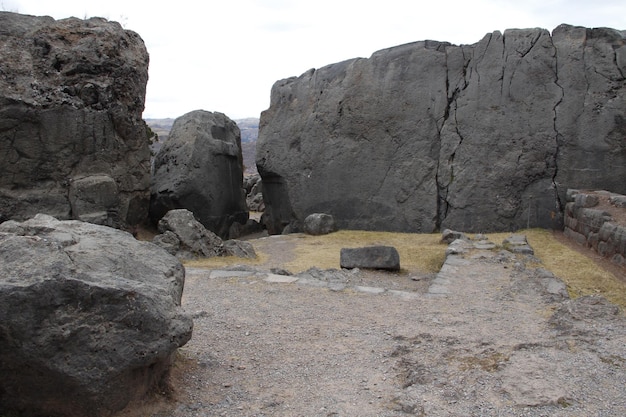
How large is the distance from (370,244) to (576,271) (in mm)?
3946

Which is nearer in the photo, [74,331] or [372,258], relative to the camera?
[74,331]

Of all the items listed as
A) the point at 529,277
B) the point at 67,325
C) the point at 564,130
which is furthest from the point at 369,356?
the point at 564,130

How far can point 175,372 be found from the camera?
3643 millimetres

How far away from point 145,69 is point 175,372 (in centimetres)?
808

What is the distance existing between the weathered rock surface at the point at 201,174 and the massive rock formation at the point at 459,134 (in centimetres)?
103

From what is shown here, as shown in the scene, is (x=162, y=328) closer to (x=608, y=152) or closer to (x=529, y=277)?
(x=529, y=277)

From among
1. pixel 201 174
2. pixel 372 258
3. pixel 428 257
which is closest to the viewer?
pixel 372 258

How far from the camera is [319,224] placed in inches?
453

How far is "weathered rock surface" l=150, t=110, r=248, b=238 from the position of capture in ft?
38.0

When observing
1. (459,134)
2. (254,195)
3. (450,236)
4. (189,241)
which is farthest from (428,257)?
(254,195)

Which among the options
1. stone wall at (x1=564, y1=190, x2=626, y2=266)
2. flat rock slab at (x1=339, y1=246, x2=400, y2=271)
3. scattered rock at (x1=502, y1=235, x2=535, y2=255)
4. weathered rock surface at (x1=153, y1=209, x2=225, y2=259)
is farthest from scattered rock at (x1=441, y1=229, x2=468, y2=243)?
weathered rock surface at (x1=153, y1=209, x2=225, y2=259)

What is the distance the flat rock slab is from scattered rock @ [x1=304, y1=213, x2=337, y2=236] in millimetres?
3550

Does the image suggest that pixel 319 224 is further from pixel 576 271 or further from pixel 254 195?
pixel 254 195

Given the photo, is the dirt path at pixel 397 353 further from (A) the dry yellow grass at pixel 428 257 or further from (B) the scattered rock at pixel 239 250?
(B) the scattered rock at pixel 239 250
